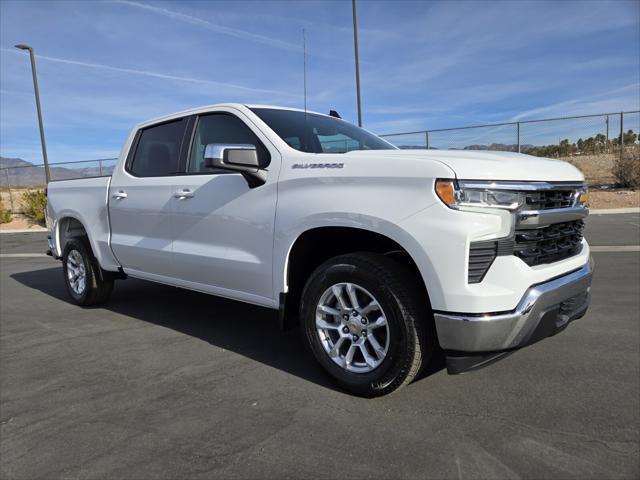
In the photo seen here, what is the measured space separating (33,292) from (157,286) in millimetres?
1663

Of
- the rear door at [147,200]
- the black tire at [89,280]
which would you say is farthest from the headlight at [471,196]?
the black tire at [89,280]

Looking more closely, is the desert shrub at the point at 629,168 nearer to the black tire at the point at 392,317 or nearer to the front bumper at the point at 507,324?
the front bumper at the point at 507,324

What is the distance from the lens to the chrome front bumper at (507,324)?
253 centimetres

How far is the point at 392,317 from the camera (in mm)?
2805

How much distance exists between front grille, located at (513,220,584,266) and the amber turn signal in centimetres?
41

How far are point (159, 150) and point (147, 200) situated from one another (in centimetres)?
52

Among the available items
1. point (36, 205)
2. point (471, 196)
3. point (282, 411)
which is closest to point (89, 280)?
point (282, 411)

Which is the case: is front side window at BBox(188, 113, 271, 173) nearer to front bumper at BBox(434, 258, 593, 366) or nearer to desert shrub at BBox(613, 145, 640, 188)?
front bumper at BBox(434, 258, 593, 366)

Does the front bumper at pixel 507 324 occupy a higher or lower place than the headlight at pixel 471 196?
lower

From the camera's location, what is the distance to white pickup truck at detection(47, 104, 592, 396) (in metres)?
2.57

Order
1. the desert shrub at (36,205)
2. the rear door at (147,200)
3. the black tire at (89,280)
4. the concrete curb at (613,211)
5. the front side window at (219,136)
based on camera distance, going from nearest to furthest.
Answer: the front side window at (219,136)
the rear door at (147,200)
the black tire at (89,280)
the concrete curb at (613,211)
the desert shrub at (36,205)

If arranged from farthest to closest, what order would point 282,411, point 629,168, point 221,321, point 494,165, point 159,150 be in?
point 629,168, point 221,321, point 159,150, point 282,411, point 494,165

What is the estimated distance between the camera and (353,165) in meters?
2.96

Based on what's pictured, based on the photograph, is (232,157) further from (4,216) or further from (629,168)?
(4,216)
